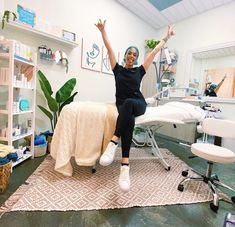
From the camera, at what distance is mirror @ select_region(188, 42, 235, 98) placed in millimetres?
3295

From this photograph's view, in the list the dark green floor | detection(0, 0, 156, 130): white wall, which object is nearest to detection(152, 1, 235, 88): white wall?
detection(0, 0, 156, 130): white wall

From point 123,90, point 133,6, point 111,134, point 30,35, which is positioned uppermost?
point 133,6

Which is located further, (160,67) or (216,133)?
(160,67)

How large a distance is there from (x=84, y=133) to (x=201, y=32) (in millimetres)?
3292

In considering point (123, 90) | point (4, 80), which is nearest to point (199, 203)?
point (123, 90)

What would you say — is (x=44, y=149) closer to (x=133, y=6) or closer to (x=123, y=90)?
(x=123, y=90)

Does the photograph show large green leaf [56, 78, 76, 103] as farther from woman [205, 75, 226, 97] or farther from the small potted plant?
woman [205, 75, 226, 97]

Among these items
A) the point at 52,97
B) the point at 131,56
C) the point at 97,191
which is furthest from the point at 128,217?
the point at 52,97

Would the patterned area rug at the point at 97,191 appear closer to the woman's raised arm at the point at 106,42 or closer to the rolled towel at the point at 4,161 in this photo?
the rolled towel at the point at 4,161

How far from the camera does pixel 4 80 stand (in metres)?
1.66

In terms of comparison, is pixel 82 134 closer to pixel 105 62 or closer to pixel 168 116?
pixel 168 116

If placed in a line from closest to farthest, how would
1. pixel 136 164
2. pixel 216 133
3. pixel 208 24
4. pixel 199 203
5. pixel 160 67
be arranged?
1. pixel 199 203
2. pixel 216 133
3. pixel 136 164
4. pixel 208 24
5. pixel 160 67

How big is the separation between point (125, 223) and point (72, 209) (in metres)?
0.38

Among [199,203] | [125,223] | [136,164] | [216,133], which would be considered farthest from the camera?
[136,164]
